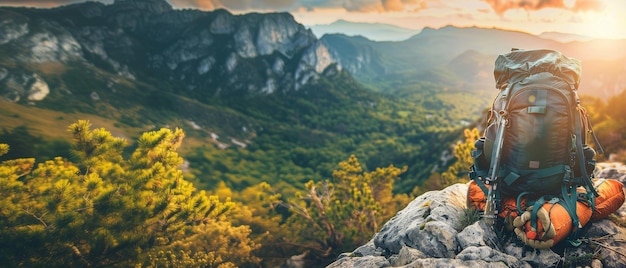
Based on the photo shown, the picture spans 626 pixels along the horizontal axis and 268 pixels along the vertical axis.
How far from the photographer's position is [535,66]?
5168mm

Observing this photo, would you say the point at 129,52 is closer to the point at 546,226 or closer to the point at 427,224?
the point at 427,224

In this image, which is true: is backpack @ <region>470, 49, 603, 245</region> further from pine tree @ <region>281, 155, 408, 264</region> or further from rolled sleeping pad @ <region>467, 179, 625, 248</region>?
pine tree @ <region>281, 155, 408, 264</region>

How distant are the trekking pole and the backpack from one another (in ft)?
0.06

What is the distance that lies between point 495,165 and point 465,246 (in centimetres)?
141

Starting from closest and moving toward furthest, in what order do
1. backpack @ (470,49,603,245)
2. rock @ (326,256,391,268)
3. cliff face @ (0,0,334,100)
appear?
backpack @ (470,49,603,245) → rock @ (326,256,391,268) → cliff face @ (0,0,334,100)

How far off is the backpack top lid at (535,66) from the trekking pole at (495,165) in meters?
0.39

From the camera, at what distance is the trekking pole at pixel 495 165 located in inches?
200

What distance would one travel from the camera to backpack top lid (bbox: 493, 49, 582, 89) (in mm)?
5043

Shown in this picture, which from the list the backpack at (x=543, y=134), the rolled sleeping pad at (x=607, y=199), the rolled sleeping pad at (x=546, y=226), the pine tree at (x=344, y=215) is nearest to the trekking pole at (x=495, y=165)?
the backpack at (x=543, y=134)

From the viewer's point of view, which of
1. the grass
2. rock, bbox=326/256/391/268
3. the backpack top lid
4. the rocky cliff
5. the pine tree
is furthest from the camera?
the grass

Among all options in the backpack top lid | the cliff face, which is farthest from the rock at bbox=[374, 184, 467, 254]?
the cliff face

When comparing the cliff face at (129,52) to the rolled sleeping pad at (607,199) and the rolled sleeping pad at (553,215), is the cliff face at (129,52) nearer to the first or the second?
the rolled sleeping pad at (553,215)

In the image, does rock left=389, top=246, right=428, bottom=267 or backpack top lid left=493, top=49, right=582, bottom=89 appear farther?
backpack top lid left=493, top=49, right=582, bottom=89

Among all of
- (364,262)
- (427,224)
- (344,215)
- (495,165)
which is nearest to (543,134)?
(495,165)
